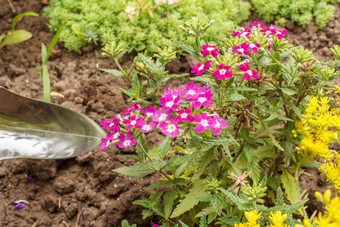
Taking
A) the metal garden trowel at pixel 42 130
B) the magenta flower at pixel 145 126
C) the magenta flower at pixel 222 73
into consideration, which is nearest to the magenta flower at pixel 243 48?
the magenta flower at pixel 222 73

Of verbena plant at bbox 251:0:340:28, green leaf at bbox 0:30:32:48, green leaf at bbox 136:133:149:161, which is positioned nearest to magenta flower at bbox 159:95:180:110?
green leaf at bbox 136:133:149:161

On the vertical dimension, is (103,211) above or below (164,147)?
below

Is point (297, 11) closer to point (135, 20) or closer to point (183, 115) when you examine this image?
point (135, 20)

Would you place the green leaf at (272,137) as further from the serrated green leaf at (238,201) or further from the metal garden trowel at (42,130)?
the metal garden trowel at (42,130)

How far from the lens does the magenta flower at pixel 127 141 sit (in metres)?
1.54

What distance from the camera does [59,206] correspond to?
2111 mm

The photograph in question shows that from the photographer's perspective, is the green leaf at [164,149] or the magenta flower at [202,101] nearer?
the magenta flower at [202,101]

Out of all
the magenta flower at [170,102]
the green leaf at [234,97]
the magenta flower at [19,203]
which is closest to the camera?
the magenta flower at [170,102]

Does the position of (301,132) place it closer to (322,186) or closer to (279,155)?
(279,155)

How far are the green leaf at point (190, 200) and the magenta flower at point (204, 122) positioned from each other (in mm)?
392

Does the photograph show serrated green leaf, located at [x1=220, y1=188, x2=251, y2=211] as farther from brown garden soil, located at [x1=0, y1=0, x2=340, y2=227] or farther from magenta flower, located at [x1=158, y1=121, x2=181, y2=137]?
brown garden soil, located at [x1=0, y1=0, x2=340, y2=227]

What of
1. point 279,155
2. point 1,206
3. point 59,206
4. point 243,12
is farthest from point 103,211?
point 243,12

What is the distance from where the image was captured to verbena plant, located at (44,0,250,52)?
2748 mm

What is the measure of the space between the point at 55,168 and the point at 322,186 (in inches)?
58.8
